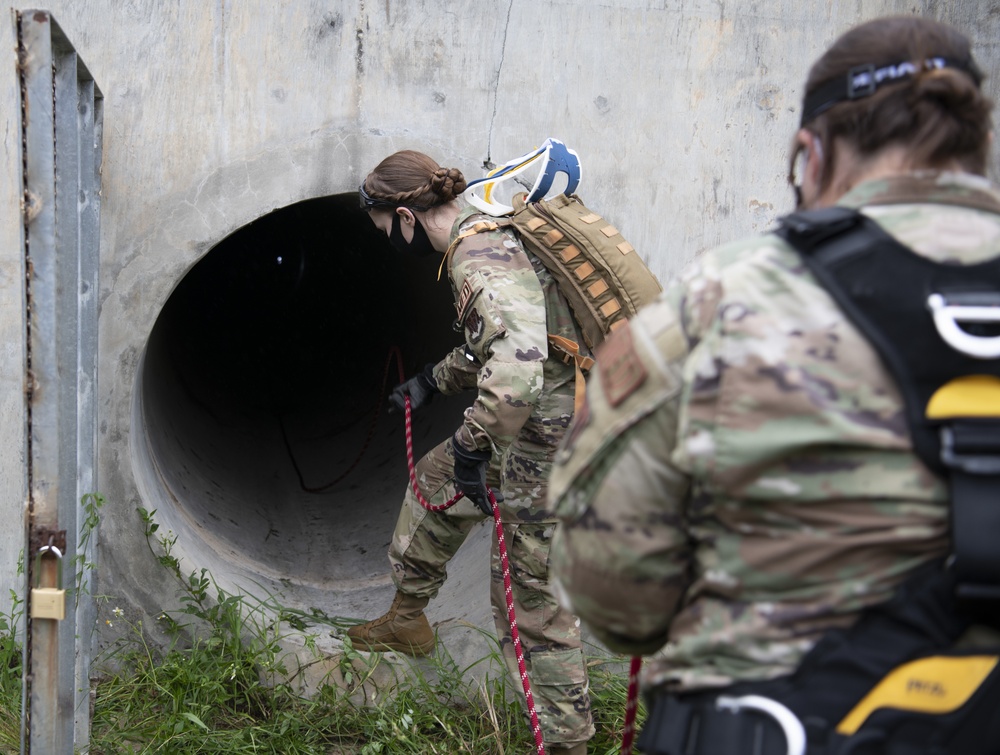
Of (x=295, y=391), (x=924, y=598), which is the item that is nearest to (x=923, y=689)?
(x=924, y=598)

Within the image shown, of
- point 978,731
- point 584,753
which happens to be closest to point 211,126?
point 584,753

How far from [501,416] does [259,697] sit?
1.36 metres

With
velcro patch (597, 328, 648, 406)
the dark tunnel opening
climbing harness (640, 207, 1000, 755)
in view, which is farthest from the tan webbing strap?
climbing harness (640, 207, 1000, 755)

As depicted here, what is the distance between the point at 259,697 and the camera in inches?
130

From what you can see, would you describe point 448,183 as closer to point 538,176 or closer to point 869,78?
point 538,176

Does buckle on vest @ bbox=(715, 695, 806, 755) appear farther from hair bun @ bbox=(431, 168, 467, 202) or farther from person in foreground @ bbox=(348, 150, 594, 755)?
hair bun @ bbox=(431, 168, 467, 202)

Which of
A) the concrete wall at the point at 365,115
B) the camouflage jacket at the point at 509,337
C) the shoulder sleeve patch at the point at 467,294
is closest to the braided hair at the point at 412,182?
the camouflage jacket at the point at 509,337

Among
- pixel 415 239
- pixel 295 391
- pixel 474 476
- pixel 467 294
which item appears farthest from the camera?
pixel 295 391

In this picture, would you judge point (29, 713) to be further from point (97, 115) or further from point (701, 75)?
point (701, 75)

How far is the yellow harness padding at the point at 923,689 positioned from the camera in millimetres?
1091

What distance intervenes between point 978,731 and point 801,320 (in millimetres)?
496

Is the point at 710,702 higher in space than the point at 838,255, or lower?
lower

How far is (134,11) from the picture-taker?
3.20m

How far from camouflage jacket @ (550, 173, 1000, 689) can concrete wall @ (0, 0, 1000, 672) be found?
237 centimetres
